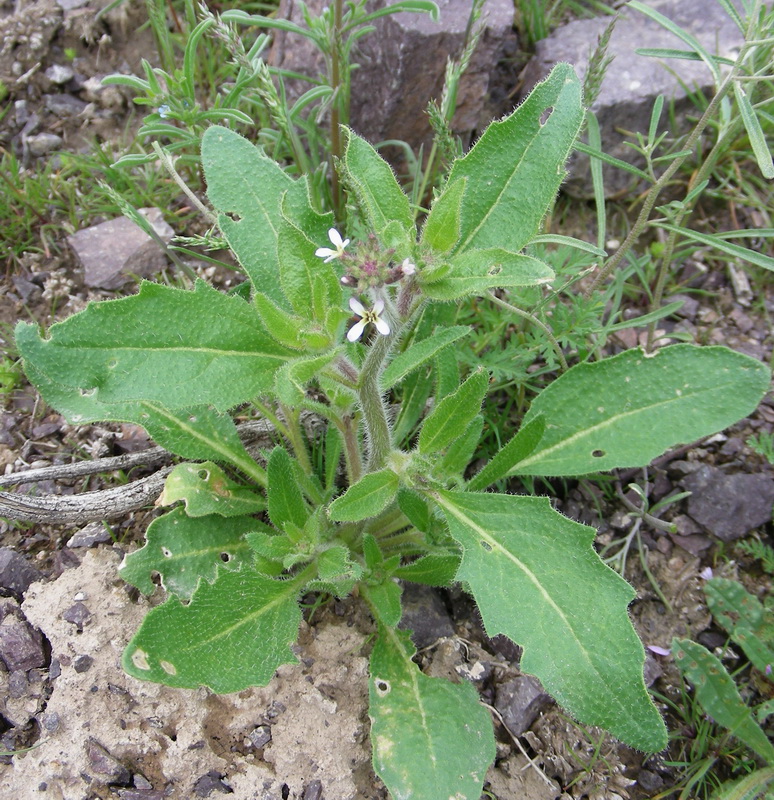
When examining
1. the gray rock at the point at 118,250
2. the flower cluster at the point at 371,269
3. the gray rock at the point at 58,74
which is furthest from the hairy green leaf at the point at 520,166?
the gray rock at the point at 58,74

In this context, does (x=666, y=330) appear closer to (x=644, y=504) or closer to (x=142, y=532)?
(x=644, y=504)

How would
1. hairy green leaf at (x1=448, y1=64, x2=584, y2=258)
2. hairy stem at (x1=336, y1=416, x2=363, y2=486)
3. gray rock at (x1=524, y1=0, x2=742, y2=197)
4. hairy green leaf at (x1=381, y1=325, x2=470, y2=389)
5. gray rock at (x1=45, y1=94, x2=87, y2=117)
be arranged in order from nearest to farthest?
hairy green leaf at (x1=381, y1=325, x2=470, y2=389)
hairy green leaf at (x1=448, y1=64, x2=584, y2=258)
hairy stem at (x1=336, y1=416, x2=363, y2=486)
gray rock at (x1=524, y1=0, x2=742, y2=197)
gray rock at (x1=45, y1=94, x2=87, y2=117)

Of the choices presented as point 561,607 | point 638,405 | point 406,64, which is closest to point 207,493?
point 561,607

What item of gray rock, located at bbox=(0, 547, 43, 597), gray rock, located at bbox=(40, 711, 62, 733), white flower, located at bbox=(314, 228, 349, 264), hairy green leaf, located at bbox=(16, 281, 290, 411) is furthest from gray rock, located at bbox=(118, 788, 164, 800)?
white flower, located at bbox=(314, 228, 349, 264)

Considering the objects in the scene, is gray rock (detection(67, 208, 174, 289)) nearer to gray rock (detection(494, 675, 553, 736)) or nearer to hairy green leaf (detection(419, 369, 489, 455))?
hairy green leaf (detection(419, 369, 489, 455))

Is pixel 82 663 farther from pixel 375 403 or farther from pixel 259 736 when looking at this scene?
pixel 375 403

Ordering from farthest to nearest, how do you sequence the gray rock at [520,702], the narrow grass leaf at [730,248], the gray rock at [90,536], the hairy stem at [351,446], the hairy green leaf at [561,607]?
the gray rock at [90,536] < the narrow grass leaf at [730,248] < the gray rock at [520,702] < the hairy stem at [351,446] < the hairy green leaf at [561,607]

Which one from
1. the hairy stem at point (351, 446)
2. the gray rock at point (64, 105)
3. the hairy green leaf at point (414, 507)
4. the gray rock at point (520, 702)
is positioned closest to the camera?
the hairy green leaf at point (414, 507)

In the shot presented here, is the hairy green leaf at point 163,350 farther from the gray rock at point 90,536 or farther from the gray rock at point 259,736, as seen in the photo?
the gray rock at point 259,736
